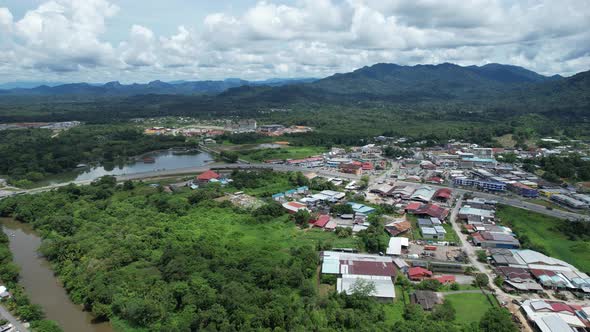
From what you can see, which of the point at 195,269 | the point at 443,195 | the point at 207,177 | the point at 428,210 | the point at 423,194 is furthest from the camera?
the point at 207,177

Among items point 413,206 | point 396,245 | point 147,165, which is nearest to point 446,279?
point 396,245

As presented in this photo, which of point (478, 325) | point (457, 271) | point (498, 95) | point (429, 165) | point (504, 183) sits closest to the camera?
point (478, 325)

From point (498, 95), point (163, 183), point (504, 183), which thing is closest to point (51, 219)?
point (163, 183)

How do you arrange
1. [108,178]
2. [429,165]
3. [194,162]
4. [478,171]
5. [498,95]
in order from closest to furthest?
1. [108,178]
2. [478,171]
3. [429,165]
4. [194,162]
5. [498,95]

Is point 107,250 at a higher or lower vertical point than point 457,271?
higher

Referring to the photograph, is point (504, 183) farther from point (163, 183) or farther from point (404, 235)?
point (163, 183)

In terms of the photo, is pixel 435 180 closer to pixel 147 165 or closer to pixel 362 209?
pixel 362 209

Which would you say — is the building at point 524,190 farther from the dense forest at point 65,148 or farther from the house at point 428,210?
the dense forest at point 65,148

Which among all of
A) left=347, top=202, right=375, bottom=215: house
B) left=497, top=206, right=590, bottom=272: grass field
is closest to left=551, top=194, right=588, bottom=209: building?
left=497, top=206, right=590, bottom=272: grass field
